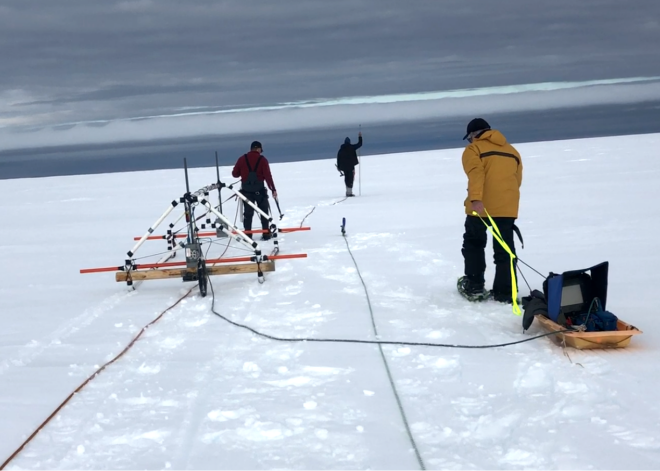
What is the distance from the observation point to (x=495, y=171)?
21.0ft

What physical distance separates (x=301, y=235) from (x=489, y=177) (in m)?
5.66

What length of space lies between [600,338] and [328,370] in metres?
1.93

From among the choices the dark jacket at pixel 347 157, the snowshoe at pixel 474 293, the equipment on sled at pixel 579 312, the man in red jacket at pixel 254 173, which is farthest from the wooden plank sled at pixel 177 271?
the dark jacket at pixel 347 157

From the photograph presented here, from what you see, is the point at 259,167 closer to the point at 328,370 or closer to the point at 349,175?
the point at 328,370

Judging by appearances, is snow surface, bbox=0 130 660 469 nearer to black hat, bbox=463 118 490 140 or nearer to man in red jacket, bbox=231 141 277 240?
man in red jacket, bbox=231 141 277 240

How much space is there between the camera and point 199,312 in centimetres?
671

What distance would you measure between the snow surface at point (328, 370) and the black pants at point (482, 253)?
26 centimetres

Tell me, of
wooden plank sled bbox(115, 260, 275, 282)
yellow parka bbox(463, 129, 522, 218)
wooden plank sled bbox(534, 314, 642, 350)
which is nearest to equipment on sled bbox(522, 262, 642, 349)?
wooden plank sled bbox(534, 314, 642, 350)

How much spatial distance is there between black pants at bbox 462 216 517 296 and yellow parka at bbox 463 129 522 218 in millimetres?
134

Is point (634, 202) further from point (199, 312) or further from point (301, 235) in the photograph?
point (199, 312)

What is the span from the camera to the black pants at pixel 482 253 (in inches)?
255

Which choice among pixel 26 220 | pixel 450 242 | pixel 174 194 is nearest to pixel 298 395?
pixel 450 242

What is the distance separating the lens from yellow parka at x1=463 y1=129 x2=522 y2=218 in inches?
251

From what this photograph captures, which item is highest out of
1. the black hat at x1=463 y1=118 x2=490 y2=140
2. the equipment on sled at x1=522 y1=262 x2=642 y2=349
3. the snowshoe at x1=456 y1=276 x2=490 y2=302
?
the black hat at x1=463 y1=118 x2=490 y2=140
